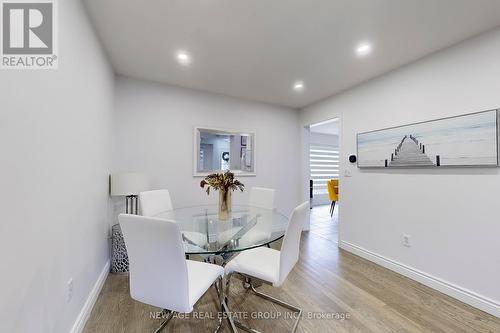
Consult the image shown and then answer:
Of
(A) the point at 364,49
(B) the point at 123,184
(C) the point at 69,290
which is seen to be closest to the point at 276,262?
(C) the point at 69,290

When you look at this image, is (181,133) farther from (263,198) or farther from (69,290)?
(69,290)

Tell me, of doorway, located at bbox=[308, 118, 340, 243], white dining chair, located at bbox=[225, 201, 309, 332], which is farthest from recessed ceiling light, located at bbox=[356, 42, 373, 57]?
doorway, located at bbox=[308, 118, 340, 243]

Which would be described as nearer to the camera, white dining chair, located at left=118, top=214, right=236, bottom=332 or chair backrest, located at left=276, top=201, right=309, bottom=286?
white dining chair, located at left=118, top=214, right=236, bottom=332

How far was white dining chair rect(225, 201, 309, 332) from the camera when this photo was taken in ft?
4.78

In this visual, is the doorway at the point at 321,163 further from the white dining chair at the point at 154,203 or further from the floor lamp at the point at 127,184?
the floor lamp at the point at 127,184

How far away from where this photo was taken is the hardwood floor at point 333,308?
1652 millimetres

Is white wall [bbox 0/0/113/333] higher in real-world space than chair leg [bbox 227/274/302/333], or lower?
higher

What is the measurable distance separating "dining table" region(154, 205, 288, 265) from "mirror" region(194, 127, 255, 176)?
94cm

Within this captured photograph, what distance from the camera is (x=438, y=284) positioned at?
2188 millimetres

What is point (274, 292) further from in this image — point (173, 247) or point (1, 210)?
point (1, 210)

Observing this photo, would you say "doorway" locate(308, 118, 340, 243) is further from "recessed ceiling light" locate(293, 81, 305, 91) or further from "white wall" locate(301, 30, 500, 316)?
"white wall" locate(301, 30, 500, 316)

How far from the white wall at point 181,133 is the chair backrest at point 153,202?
565mm

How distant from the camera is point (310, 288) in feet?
7.18

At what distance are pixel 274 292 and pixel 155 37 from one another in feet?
9.01
